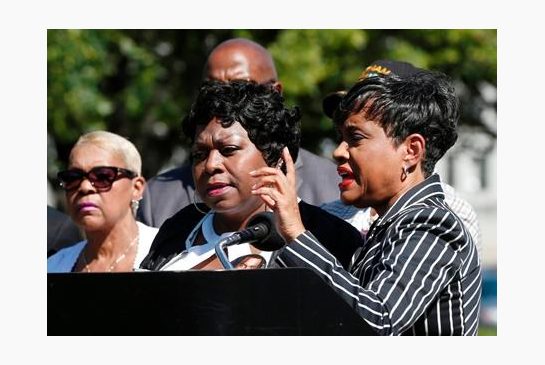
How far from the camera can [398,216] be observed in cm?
332

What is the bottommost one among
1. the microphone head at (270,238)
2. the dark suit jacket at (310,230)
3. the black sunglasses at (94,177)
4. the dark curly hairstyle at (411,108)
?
the microphone head at (270,238)

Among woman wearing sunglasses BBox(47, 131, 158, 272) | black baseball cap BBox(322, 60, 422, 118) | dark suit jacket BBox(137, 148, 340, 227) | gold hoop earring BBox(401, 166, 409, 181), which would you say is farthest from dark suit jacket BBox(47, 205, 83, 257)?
gold hoop earring BBox(401, 166, 409, 181)

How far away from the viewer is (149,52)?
13.3m

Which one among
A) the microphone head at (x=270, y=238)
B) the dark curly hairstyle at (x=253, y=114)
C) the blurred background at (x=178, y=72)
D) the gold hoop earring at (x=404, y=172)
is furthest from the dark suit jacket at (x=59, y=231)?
the blurred background at (x=178, y=72)

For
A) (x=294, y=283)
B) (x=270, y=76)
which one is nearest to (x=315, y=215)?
(x=294, y=283)

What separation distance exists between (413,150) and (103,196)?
2.33 meters

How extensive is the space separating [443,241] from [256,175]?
557 millimetres

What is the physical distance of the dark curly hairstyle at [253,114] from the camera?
4.01 metres

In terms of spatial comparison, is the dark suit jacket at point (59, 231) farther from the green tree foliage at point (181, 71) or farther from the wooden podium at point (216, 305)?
the green tree foliage at point (181, 71)

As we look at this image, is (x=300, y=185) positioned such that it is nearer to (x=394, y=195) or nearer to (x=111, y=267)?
(x=111, y=267)

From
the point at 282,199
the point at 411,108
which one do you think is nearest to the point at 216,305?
the point at 282,199

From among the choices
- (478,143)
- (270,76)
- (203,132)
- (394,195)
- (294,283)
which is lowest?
(294,283)

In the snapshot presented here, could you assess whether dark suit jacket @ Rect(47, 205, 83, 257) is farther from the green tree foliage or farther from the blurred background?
the green tree foliage

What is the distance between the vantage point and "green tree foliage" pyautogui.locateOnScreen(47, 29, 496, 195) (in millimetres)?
12375
